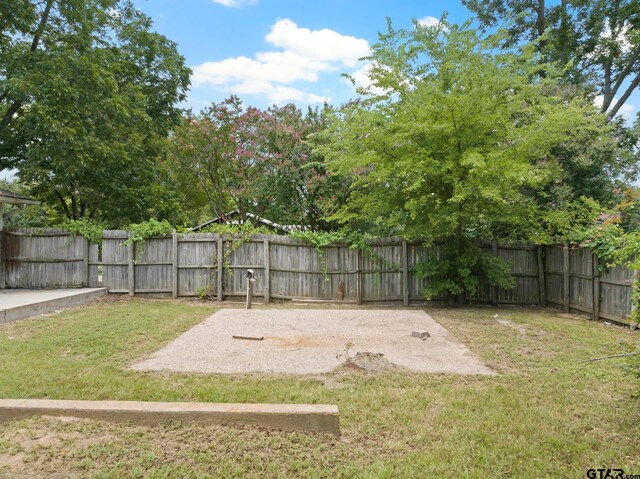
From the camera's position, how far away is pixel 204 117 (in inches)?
642

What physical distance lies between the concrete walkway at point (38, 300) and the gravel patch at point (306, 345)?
3.56 metres

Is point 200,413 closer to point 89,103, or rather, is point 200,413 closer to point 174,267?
point 174,267

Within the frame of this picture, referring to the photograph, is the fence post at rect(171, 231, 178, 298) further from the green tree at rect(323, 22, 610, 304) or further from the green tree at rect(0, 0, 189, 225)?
the green tree at rect(323, 22, 610, 304)

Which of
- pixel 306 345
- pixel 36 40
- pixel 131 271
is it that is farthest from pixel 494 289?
pixel 36 40

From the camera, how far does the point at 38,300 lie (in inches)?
339


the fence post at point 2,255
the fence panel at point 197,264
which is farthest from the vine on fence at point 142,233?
the fence post at point 2,255

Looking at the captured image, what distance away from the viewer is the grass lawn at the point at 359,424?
8.46 ft


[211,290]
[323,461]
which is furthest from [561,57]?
[323,461]

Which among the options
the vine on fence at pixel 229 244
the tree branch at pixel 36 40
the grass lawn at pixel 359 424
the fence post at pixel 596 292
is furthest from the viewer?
the tree branch at pixel 36 40

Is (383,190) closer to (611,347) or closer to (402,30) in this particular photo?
(402,30)

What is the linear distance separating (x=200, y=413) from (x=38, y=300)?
7477 millimetres

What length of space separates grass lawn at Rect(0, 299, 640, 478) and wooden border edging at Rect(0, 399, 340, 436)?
0.06 m

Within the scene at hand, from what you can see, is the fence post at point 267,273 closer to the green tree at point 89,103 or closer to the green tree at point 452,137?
the green tree at point 452,137

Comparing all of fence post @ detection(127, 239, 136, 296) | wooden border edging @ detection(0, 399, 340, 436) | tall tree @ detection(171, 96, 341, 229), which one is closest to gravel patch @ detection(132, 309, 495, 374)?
wooden border edging @ detection(0, 399, 340, 436)
